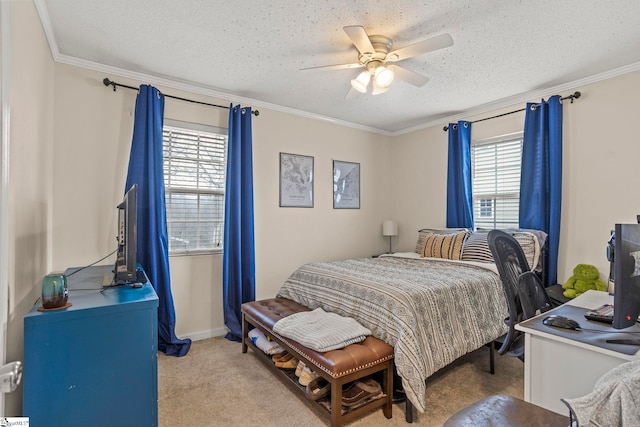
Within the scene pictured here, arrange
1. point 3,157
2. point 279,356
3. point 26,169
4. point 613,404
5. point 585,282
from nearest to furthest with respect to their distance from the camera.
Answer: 1. point 613,404
2. point 3,157
3. point 26,169
4. point 279,356
5. point 585,282

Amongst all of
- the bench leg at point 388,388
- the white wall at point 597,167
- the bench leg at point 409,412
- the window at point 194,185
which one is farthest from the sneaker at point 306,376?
the white wall at point 597,167

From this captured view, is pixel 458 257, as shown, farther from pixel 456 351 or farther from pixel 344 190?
pixel 344 190

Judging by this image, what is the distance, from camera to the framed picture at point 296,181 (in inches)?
148

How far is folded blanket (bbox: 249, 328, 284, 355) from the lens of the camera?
7.91 feet

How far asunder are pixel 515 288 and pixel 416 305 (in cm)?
57

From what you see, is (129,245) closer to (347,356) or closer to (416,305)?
(347,356)

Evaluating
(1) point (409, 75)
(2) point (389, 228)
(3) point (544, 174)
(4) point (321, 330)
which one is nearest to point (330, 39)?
(1) point (409, 75)

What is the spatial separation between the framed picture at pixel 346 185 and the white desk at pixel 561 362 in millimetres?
A: 3002

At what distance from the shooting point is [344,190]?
4.31 m

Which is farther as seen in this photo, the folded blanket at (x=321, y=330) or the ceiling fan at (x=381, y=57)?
the ceiling fan at (x=381, y=57)

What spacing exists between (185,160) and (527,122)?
3.49 m

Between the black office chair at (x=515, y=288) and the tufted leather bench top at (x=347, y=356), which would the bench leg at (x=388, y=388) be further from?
the black office chair at (x=515, y=288)

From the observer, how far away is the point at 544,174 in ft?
10.2

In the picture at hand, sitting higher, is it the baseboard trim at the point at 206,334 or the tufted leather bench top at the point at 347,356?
the tufted leather bench top at the point at 347,356
